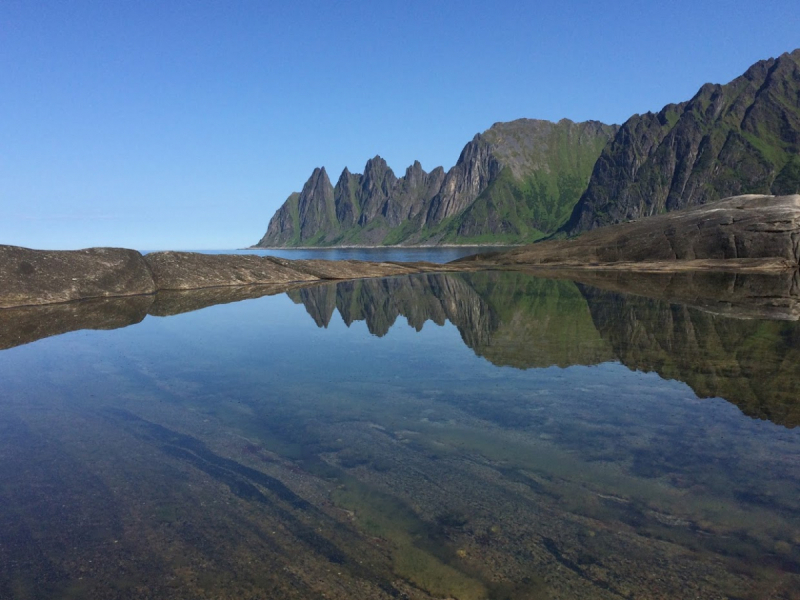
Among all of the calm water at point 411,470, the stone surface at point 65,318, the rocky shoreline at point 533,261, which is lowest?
the calm water at point 411,470

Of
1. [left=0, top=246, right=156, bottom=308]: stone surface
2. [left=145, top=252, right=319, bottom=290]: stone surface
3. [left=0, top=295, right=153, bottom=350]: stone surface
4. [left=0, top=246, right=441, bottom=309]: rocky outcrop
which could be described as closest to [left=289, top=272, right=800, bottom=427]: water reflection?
[left=0, top=295, right=153, bottom=350]: stone surface

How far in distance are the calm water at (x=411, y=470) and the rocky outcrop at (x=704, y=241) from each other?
37.9 meters

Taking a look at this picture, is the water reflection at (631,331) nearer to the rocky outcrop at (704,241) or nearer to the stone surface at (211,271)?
the rocky outcrop at (704,241)

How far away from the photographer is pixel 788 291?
3033 cm

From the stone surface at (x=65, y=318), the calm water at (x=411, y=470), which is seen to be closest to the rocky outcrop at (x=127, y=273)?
the stone surface at (x=65, y=318)

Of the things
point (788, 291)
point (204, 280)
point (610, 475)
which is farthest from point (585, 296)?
point (204, 280)

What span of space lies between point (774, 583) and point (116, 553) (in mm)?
7952

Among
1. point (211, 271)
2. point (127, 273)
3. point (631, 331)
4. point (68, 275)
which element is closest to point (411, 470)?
point (631, 331)

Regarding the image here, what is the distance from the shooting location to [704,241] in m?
52.4

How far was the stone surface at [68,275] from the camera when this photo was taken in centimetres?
3409

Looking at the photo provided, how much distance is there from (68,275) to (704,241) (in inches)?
2460

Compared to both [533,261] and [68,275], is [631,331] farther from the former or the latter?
[533,261]

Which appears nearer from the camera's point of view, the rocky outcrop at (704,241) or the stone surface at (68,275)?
the stone surface at (68,275)

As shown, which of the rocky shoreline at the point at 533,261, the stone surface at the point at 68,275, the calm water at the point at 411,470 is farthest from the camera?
the rocky shoreline at the point at 533,261
